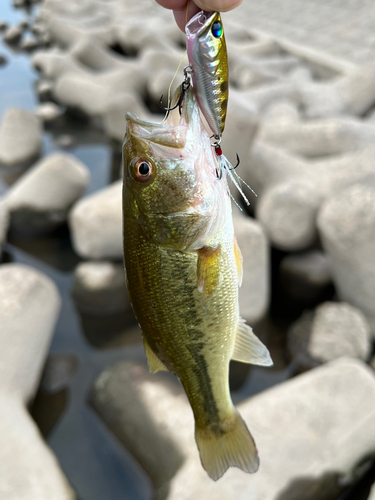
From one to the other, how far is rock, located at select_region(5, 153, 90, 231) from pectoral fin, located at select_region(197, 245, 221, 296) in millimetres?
2755

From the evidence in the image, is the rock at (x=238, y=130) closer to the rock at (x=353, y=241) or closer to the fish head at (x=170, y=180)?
the rock at (x=353, y=241)

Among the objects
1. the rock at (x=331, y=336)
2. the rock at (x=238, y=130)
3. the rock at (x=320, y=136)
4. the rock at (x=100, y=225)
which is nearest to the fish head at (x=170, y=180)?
the rock at (x=331, y=336)

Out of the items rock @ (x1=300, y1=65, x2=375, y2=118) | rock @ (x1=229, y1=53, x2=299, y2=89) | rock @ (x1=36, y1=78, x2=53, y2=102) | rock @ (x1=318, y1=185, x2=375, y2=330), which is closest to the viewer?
rock @ (x1=318, y1=185, x2=375, y2=330)

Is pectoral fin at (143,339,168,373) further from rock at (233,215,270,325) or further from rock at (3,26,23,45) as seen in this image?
rock at (3,26,23,45)

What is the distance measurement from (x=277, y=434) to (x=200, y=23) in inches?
65.3

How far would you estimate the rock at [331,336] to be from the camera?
94.3 inches

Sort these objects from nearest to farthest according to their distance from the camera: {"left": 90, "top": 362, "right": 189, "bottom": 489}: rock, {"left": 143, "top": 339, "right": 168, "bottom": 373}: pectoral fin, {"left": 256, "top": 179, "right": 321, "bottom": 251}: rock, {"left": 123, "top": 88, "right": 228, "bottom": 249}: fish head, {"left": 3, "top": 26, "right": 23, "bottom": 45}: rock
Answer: {"left": 123, "top": 88, "right": 228, "bottom": 249}: fish head
{"left": 143, "top": 339, "right": 168, "bottom": 373}: pectoral fin
{"left": 90, "top": 362, "right": 189, "bottom": 489}: rock
{"left": 256, "top": 179, "right": 321, "bottom": 251}: rock
{"left": 3, "top": 26, "right": 23, "bottom": 45}: rock

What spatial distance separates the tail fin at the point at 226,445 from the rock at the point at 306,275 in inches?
78.1

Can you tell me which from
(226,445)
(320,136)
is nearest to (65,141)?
(320,136)

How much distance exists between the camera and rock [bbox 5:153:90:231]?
335cm

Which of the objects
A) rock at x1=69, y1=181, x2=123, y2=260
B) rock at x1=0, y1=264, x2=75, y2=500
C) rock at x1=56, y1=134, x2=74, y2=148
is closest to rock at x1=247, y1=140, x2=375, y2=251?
rock at x1=69, y1=181, x2=123, y2=260

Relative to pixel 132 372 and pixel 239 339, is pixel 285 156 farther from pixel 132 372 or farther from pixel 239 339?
pixel 239 339

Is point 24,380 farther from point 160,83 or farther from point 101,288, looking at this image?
point 160,83

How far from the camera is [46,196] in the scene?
3344 mm
